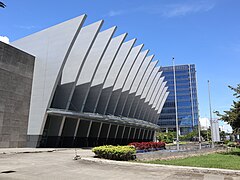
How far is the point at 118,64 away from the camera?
4128 cm

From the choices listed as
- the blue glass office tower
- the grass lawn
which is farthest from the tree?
the blue glass office tower

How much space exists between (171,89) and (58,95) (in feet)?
359

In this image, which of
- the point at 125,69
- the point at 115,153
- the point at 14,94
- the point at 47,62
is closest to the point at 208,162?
the point at 115,153

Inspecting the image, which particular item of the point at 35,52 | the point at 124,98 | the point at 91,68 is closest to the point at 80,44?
the point at 91,68

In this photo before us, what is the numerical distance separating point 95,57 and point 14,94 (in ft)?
41.9

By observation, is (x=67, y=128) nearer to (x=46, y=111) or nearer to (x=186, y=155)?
(x=46, y=111)

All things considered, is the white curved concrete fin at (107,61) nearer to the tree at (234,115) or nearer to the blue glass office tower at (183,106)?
the tree at (234,115)

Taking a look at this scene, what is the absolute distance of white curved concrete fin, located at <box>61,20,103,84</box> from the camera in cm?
3172

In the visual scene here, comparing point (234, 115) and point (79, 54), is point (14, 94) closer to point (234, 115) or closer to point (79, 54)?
point (79, 54)

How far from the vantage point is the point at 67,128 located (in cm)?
3359

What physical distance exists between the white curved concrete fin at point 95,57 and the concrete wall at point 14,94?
24.3 ft

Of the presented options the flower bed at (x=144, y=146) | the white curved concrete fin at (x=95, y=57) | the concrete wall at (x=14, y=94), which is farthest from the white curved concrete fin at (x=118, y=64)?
the flower bed at (x=144, y=146)

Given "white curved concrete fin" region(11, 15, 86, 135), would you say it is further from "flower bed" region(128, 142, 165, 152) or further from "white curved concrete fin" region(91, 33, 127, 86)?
"flower bed" region(128, 142, 165, 152)

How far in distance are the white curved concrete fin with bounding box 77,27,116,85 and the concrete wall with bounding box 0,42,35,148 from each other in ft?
24.3
